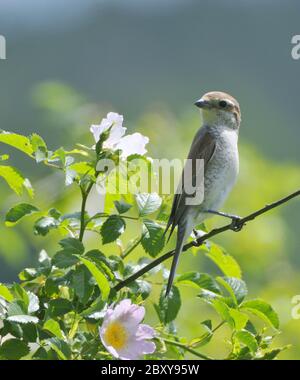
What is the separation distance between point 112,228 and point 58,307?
28 centimetres

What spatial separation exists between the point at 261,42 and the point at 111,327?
192 feet

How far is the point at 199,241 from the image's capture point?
280 cm

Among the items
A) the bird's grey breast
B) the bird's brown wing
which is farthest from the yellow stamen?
the bird's grey breast

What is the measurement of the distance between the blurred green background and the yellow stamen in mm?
523

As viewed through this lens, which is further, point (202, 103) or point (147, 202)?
point (202, 103)

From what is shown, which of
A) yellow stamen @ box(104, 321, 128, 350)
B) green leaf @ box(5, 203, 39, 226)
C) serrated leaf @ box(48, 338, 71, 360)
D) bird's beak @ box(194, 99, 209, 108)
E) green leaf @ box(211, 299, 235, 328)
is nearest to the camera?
serrated leaf @ box(48, 338, 71, 360)

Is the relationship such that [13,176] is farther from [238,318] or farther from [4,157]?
[238,318]

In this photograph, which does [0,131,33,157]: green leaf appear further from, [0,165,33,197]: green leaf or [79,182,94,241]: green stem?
[79,182,94,241]: green stem

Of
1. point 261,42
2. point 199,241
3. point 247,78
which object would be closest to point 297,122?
point 247,78

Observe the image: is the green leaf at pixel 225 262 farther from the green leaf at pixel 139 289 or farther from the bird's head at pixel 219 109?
the bird's head at pixel 219 109

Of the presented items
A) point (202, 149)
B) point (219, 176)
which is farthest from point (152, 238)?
point (202, 149)

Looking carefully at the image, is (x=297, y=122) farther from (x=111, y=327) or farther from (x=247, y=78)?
(x=111, y=327)

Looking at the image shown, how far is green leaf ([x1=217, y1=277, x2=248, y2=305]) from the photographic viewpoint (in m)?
2.64

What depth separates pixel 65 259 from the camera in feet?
8.09
